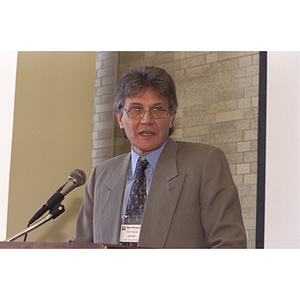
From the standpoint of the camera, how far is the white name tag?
2.11 meters

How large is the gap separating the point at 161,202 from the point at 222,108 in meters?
2.51

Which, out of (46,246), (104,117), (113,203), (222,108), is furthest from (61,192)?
(104,117)

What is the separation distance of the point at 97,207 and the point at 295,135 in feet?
4.27

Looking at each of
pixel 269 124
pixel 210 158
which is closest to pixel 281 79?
pixel 269 124

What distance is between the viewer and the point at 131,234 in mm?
2117

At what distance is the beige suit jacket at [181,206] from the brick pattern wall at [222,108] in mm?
2023

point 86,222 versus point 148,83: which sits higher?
point 148,83

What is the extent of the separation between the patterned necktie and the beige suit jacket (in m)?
0.05

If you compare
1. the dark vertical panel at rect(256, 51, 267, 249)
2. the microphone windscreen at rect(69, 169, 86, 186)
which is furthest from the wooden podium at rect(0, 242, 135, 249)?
the dark vertical panel at rect(256, 51, 267, 249)

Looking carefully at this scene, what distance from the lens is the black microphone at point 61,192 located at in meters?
1.86

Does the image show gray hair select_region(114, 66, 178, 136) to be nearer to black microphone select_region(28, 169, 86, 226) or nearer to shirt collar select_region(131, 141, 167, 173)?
shirt collar select_region(131, 141, 167, 173)

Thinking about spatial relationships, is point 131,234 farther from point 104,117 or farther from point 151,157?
point 104,117
